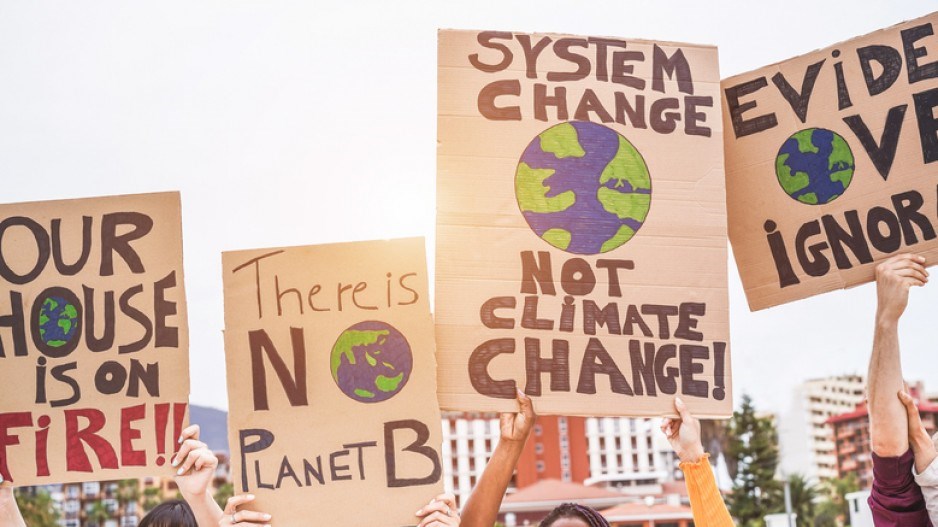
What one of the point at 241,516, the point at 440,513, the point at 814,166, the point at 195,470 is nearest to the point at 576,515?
the point at 440,513

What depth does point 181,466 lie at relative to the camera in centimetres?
311

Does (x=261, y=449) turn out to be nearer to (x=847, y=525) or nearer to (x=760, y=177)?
(x=760, y=177)

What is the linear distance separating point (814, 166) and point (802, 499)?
7370cm

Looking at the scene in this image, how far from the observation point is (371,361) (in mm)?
3080

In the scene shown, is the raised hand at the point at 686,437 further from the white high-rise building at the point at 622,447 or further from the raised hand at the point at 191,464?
the white high-rise building at the point at 622,447

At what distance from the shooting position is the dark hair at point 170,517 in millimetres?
3730

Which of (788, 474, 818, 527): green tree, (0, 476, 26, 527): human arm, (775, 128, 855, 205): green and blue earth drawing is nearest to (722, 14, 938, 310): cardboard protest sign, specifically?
(775, 128, 855, 205): green and blue earth drawing

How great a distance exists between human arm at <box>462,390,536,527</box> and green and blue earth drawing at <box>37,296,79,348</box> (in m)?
1.48

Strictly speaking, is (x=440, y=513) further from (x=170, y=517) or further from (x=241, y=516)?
(x=170, y=517)

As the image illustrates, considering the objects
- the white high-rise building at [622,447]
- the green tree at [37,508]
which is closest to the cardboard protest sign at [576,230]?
the green tree at [37,508]

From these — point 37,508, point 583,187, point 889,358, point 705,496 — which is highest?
point 583,187

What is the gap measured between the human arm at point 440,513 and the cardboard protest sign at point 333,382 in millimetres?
31

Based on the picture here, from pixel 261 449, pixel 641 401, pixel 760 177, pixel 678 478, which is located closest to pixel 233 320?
pixel 261 449

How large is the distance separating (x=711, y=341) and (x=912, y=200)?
0.95 m
